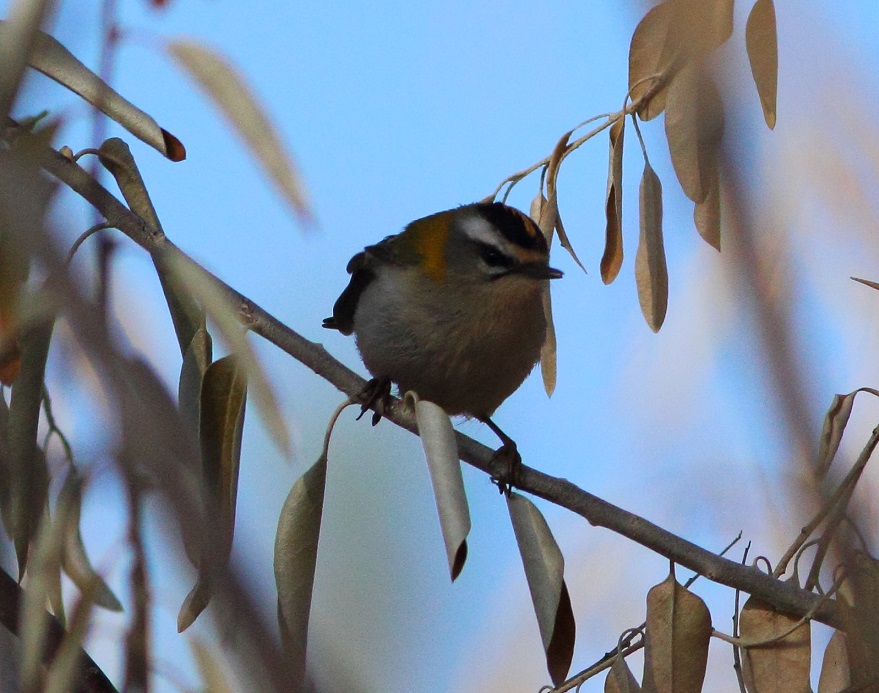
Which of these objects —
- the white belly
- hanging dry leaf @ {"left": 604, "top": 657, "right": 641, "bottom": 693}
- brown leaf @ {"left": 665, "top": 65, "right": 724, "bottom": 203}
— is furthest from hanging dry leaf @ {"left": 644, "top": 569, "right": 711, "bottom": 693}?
the white belly

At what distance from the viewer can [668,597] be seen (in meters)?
1.90

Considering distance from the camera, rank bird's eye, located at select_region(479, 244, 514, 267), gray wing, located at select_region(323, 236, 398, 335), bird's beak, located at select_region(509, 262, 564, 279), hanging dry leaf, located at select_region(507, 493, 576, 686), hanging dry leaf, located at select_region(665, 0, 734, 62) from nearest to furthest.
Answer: hanging dry leaf, located at select_region(665, 0, 734, 62), hanging dry leaf, located at select_region(507, 493, 576, 686), bird's beak, located at select_region(509, 262, 564, 279), bird's eye, located at select_region(479, 244, 514, 267), gray wing, located at select_region(323, 236, 398, 335)

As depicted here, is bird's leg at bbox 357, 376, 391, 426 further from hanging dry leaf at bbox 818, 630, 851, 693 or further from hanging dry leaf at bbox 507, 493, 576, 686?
hanging dry leaf at bbox 818, 630, 851, 693

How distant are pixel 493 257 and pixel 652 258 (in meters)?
1.39

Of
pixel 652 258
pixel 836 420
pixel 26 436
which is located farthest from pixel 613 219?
pixel 26 436

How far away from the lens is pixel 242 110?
1258mm

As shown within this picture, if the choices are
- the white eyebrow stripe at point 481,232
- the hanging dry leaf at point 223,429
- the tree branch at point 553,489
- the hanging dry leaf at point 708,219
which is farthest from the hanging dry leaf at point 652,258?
the white eyebrow stripe at point 481,232

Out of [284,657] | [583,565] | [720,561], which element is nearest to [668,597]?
[720,561]

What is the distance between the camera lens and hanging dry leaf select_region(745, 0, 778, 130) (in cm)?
192

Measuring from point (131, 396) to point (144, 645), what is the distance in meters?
0.44

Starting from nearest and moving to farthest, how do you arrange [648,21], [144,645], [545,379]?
1. [144,645]
2. [648,21]
3. [545,379]

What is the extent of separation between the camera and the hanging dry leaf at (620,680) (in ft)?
6.07

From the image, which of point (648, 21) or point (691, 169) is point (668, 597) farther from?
point (648, 21)

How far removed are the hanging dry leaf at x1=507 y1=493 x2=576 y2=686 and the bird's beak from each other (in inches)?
56.7
